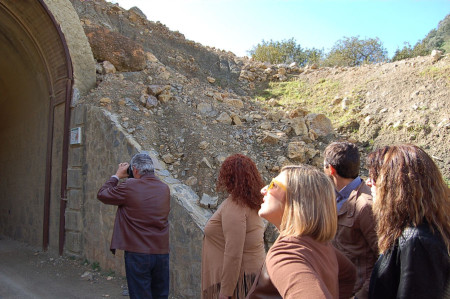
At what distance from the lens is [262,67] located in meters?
12.9

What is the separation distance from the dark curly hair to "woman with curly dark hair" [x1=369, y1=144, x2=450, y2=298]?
1060 millimetres

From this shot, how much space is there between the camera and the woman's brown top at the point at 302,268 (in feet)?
4.26

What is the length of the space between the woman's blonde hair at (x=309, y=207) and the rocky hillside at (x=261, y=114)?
3641mm

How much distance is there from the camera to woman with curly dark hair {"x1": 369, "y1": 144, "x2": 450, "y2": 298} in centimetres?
150

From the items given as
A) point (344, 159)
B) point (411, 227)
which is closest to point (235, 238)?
point (344, 159)

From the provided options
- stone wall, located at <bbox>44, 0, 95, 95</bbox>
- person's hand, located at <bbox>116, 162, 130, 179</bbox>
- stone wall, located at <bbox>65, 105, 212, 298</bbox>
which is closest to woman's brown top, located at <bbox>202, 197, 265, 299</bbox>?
person's hand, located at <bbox>116, 162, 130, 179</bbox>

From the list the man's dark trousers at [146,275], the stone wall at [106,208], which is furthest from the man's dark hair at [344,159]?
the stone wall at [106,208]

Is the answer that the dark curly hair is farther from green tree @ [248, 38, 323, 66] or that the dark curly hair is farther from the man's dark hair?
green tree @ [248, 38, 323, 66]

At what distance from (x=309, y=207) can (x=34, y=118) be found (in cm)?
778

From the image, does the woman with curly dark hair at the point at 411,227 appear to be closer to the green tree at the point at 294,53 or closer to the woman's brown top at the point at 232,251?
the woman's brown top at the point at 232,251

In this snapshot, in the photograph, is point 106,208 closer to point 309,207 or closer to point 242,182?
point 242,182

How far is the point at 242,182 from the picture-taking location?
2.74 meters

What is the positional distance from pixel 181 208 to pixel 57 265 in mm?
3107

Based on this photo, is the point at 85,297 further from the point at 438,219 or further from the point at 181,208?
the point at 438,219
